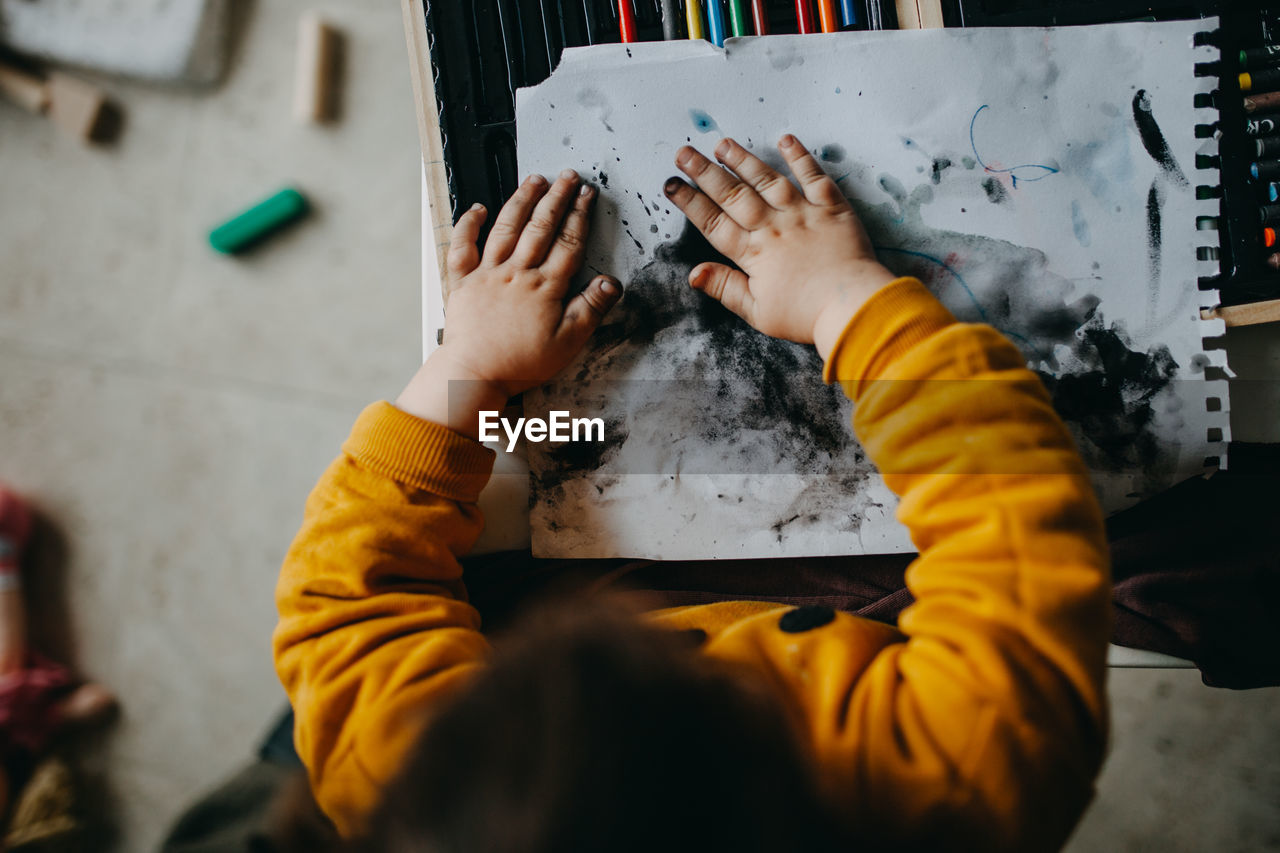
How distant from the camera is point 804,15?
1.41ft

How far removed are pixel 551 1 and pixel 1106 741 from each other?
1.68 ft

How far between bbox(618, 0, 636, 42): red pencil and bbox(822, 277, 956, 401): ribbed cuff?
222mm

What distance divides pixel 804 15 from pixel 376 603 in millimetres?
433

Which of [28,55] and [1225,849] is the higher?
[28,55]

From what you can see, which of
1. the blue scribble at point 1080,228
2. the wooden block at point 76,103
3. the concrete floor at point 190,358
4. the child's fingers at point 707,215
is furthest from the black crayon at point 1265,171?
the wooden block at point 76,103

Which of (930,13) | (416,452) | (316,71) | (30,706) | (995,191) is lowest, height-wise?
(30,706)

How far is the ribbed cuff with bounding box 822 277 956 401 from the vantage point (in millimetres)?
382

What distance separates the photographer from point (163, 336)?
0.81 meters

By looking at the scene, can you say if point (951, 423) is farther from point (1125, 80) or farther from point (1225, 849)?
point (1225, 849)

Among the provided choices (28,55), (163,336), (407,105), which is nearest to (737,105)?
(407,105)

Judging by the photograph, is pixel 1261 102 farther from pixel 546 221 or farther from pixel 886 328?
pixel 546 221

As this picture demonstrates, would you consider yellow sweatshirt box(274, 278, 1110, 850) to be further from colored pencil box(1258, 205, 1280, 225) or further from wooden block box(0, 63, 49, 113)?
wooden block box(0, 63, 49, 113)

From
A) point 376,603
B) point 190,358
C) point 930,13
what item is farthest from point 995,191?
point 190,358

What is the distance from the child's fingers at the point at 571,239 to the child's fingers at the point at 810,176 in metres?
0.12
